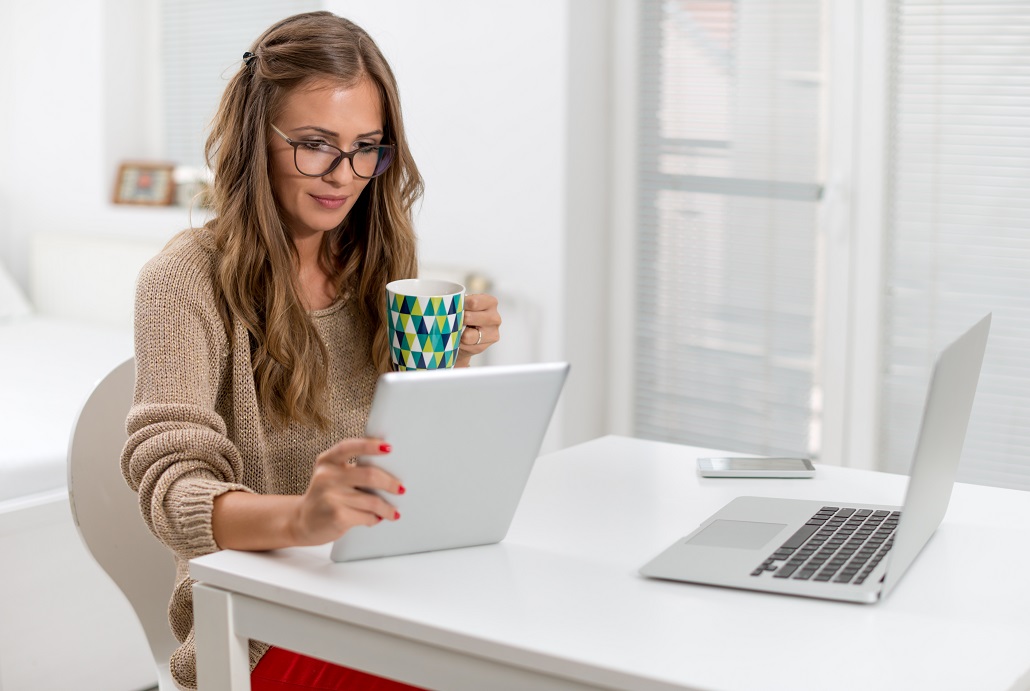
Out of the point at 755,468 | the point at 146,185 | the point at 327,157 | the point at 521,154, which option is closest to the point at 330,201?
the point at 327,157

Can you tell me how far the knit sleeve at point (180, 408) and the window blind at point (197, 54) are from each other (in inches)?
107

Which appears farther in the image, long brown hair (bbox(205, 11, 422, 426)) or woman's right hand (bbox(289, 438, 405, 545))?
long brown hair (bbox(205, 11, 422, 426))

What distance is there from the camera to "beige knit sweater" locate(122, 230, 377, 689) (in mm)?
1213

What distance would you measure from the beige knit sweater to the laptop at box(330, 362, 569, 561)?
21 cm

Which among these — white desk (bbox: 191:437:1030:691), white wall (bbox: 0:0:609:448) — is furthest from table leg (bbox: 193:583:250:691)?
white wall (bbox: 0:0:609:448)

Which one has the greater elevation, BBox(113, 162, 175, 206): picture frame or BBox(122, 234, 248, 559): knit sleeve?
BBox(113, 162, 175, 206): picture frame

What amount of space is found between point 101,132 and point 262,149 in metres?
2.92

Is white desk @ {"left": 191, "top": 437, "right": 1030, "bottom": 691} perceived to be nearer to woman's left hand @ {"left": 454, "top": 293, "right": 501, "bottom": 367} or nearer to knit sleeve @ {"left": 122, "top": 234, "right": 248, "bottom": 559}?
knit sleeve @ {"left": 122, "top": 234, "right": 248, "bottom": 559}

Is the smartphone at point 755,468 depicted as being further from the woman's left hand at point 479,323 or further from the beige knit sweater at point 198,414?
the beige knit sweater at point 198,414

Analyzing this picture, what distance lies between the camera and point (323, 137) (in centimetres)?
144

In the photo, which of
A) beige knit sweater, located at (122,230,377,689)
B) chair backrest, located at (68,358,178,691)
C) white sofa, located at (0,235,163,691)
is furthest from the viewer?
white sofa, located at (0,235,163,691)

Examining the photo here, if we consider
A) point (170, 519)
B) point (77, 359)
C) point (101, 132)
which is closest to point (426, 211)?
point (77, 359)

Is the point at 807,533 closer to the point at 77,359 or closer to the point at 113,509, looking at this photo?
the point at 113,509

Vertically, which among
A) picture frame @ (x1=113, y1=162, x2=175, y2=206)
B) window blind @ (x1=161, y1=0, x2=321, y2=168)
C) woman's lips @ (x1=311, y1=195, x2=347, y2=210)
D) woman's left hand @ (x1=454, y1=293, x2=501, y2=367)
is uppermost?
window blind @ (x1=161, y1=0, x2=321, y2=168)
